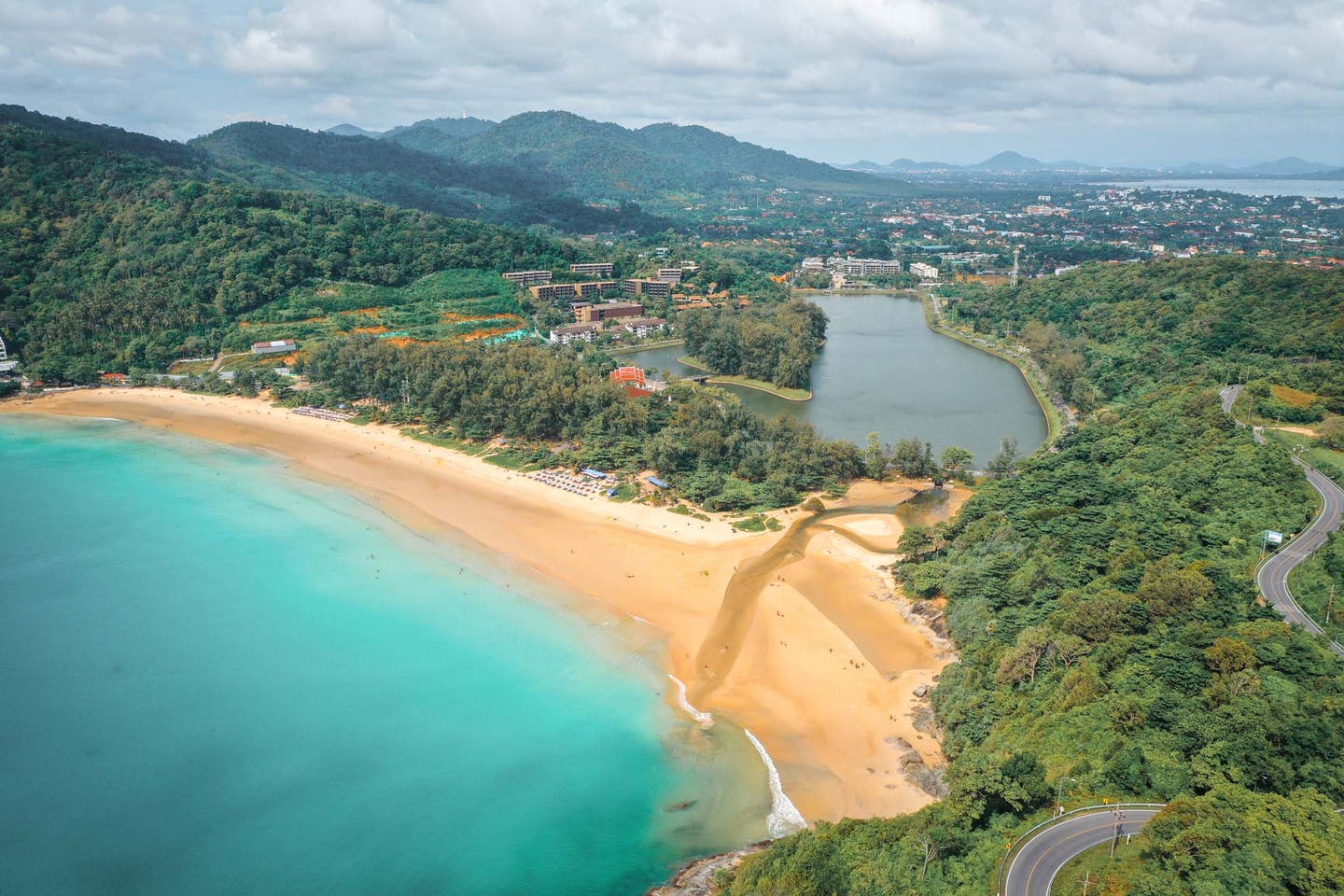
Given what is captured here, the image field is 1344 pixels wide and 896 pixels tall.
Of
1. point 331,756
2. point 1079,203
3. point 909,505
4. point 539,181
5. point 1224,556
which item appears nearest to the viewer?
point 331,756

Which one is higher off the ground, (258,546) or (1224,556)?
(1224,556)

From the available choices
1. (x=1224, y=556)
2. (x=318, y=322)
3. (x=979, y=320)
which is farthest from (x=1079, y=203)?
(x=1224, y=556)

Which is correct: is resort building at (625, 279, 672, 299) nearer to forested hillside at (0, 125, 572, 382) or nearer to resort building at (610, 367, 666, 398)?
forested hillside at (0, 125, 572, 382)

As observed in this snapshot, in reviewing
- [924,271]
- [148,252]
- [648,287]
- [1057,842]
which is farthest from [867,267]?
[1057,842]

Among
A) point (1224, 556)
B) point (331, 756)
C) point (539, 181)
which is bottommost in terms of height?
point (331, 756)

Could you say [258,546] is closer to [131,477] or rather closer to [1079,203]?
[131,477]

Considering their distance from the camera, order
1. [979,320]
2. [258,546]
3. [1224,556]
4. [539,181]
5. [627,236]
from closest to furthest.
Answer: [1224,556], [258,546], [979,320], [627,236], [539,181]

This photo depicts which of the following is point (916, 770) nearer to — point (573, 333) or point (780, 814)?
point (780, 814)
